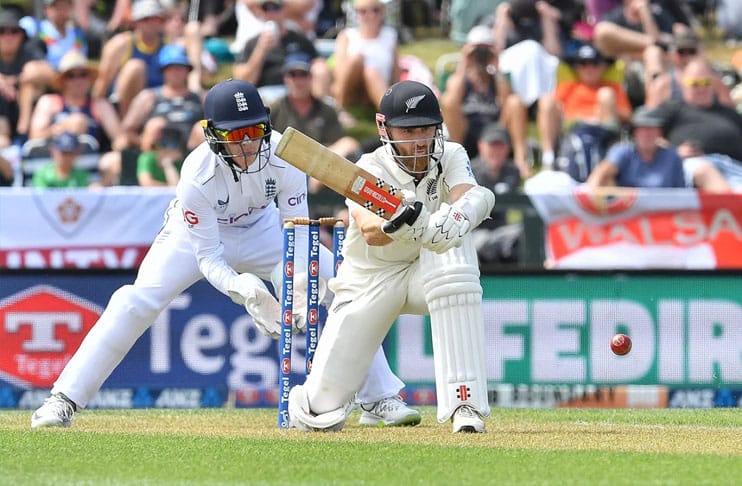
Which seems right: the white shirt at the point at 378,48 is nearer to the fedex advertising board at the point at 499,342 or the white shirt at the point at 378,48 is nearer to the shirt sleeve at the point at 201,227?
the fedex advertising board at the point at 499,342

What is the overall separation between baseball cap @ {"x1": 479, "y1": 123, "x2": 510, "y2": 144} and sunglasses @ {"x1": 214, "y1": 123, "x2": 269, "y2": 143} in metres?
5.24

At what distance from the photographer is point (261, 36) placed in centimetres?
1455

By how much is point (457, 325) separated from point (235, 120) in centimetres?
167

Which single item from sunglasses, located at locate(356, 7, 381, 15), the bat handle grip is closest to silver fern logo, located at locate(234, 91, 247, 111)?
the bat handle grip

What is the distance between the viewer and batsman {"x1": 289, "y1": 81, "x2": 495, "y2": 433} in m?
7.27

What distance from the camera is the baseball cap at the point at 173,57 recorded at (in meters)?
13.8

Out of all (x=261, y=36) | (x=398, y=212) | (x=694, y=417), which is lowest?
(x=694, y=417)

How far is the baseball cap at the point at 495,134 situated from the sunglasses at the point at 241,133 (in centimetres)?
524

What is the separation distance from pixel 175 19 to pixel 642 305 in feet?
22.9

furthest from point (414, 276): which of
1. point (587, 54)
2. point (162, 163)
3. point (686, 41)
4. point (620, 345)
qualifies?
point (686, 41)

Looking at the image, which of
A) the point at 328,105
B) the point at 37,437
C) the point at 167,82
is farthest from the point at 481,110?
the point at 37,437

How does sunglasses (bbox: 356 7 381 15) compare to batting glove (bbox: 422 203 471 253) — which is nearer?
batting glove (bbox: 422 203 471 253)

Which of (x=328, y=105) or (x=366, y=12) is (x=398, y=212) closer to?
(x=328, y=105)

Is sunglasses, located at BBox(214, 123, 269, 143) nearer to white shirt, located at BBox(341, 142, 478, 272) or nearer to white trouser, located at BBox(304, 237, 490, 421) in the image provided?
white shirt, located at BBox(341, 142, 478, 272)
